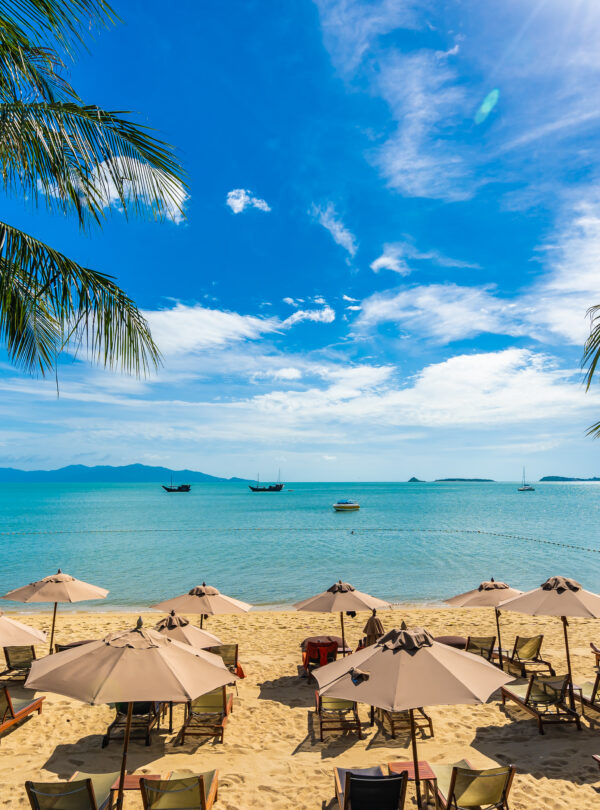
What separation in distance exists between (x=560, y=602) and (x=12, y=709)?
29.6ft

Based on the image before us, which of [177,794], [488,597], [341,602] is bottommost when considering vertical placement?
[177,794]

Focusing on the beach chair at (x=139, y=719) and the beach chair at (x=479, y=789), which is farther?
the beach chair at (x=139, y=719)

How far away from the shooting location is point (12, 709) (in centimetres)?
778

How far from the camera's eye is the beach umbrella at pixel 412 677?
448cm

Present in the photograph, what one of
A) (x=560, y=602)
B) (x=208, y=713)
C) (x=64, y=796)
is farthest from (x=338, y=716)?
(x=64, y=796)

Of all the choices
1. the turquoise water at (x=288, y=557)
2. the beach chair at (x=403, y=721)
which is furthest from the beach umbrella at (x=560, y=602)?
the turquoise water at (x=288, y=557)

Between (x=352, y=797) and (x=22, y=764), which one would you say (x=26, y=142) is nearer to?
(x=352, y=797)

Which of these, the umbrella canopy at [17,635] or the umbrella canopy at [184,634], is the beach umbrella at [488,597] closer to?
the umbrella canopy at [184,634]

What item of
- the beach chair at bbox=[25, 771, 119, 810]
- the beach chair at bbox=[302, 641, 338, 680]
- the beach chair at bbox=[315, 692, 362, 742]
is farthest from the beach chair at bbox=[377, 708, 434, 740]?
the beach chair at bbox=[25, 771, 119, 810]

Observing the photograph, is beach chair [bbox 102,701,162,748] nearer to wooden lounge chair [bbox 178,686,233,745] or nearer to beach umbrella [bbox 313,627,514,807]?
wooden lounge chair [bbox 178,686,233,745]

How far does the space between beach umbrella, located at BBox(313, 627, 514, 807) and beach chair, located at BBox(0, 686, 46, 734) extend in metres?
5.65

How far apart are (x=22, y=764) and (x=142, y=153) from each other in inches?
319

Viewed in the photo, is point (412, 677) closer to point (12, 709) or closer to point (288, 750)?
point (288, 750)

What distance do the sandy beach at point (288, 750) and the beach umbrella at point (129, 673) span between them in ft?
7.03
